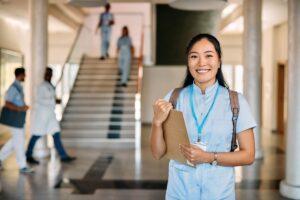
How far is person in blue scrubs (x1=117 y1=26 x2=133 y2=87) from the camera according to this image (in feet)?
44.1

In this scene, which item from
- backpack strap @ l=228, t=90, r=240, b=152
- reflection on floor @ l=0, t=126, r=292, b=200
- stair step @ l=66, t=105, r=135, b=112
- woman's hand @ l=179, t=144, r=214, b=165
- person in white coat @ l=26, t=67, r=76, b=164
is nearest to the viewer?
woman's hand @ l=179, t=144, r=214, b=165

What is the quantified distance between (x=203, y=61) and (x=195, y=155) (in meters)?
0.43

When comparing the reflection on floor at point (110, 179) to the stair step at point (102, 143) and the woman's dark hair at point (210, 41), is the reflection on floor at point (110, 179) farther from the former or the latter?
the woman's dark hair at point (210, 41)

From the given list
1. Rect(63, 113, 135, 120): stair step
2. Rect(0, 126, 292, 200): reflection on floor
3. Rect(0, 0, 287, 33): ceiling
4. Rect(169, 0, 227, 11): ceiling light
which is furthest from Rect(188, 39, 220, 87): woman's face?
Rect(63, 113, 135, 120): stair step

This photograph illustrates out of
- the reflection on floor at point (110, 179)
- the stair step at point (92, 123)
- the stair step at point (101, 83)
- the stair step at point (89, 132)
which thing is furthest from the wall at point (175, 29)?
the reflection on floor at point (110, 179)

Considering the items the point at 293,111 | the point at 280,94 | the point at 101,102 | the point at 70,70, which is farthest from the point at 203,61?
the point at 280,94

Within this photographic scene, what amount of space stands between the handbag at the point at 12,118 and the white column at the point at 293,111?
14.0 feet

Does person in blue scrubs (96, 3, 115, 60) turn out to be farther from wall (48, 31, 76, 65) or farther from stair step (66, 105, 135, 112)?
wall (48, 31, 76, 65)

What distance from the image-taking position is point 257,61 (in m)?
9.49

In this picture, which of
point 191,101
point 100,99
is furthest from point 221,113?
point 100,99

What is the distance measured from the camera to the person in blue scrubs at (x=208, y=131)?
6.67 feet

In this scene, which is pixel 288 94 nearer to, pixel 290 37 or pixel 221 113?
pixel 290 37

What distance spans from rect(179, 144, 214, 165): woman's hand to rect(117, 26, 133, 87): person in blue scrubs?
1163 centimetres

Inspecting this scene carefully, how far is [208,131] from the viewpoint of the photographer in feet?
6.66
